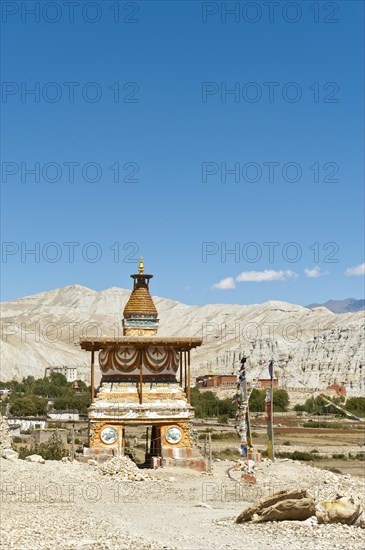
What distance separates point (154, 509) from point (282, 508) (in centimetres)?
389

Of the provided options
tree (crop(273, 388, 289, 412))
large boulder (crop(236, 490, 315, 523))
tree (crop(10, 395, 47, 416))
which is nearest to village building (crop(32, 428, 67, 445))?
tree (crop(10, 395, 47, 416))

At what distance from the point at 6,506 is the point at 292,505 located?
7.07 m

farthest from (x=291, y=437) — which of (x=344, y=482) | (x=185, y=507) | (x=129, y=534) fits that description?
(x=129, y=534)

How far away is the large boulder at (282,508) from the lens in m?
16.0

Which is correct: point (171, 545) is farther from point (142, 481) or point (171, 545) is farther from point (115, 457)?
point (115, 457)

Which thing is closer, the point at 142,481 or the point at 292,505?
the point at 292,505

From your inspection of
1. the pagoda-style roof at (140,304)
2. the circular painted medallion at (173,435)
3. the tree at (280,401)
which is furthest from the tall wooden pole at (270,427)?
the tree at (280,401)

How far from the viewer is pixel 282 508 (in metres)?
16.1

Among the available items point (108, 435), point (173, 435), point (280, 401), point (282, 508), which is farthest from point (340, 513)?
point (280, 401)

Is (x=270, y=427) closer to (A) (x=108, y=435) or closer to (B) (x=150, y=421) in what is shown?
(B) (x=150, y=421)

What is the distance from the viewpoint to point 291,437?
56.5 metres

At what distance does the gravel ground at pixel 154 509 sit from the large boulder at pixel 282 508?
35 cm

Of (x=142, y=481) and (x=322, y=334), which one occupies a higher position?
(x=322, y=334)

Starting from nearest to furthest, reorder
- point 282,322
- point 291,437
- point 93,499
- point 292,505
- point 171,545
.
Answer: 1. point 171,545
2. point 292,505
3. point 93,499
4. point 291,437
5. point 282,322
